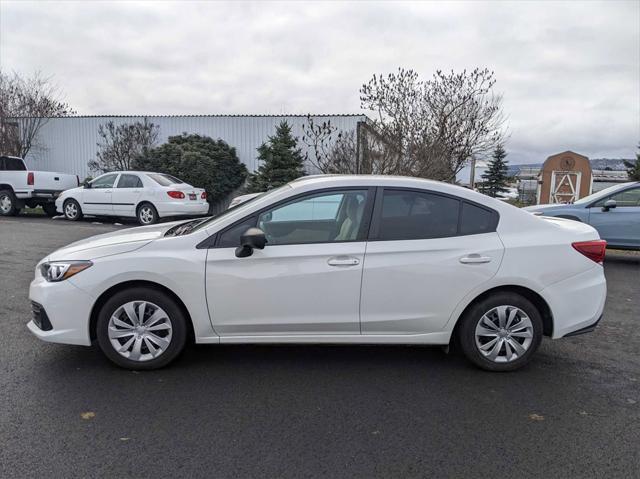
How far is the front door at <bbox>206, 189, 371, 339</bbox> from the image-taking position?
4066 mm

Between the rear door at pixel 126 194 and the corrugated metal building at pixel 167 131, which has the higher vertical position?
the corrugated metal building at pixel 167 131

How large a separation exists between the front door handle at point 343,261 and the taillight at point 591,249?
5.93ft

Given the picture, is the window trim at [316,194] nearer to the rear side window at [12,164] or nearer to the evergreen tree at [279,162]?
the evergreen tree at [279,162]

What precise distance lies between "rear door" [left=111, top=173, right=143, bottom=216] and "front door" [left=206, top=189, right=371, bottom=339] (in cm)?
1180

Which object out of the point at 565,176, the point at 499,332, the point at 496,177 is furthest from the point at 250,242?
the point at 496,177

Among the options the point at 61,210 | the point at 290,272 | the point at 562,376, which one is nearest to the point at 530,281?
the point at 562,376

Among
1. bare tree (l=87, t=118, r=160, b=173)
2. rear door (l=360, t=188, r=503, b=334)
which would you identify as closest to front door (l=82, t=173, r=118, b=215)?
bare tree (l=87, t=118, r=160, b=173)

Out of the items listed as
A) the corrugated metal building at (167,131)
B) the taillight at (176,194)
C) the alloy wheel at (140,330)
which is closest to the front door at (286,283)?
the alloy wheel at (140,330)

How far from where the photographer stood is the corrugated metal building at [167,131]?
20705 millimetres

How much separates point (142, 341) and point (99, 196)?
12.6m

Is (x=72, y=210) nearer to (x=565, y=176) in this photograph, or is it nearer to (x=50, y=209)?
(x=50, y=209)

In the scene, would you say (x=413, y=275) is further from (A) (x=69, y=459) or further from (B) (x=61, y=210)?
(B) (x=61, y=210)

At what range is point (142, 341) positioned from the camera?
4.13 metres

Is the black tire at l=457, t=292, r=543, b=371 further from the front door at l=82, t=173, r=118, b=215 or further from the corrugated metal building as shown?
the corrugated metal building
